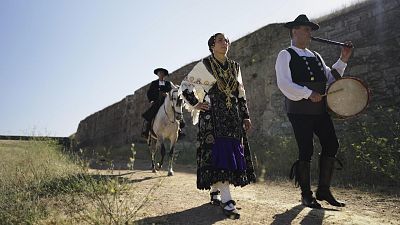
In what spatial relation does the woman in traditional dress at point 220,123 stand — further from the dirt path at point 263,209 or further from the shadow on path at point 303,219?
the shadow on path at point 303,219

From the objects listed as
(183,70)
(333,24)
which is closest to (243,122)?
(333,24)

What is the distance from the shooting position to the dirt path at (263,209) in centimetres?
388

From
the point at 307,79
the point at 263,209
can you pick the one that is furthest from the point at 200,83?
the point at 263,209

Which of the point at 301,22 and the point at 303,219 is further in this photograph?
the point at 301,22

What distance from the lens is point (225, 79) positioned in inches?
175

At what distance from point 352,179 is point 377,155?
1.94ft

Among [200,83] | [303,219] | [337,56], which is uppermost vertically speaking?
[337,56]

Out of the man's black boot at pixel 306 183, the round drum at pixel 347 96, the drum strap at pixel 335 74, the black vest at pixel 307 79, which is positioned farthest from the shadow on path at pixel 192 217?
the drum strap at pixel 335 74

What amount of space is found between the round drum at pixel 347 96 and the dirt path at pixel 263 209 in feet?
3.58

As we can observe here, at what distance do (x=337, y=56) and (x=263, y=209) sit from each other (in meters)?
6.07

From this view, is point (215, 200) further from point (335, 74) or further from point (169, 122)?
point (169, 122)

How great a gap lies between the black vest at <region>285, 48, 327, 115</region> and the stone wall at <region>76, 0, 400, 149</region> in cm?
449

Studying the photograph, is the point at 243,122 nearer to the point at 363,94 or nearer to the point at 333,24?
the point at 363,94

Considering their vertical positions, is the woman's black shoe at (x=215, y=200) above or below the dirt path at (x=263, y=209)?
above
